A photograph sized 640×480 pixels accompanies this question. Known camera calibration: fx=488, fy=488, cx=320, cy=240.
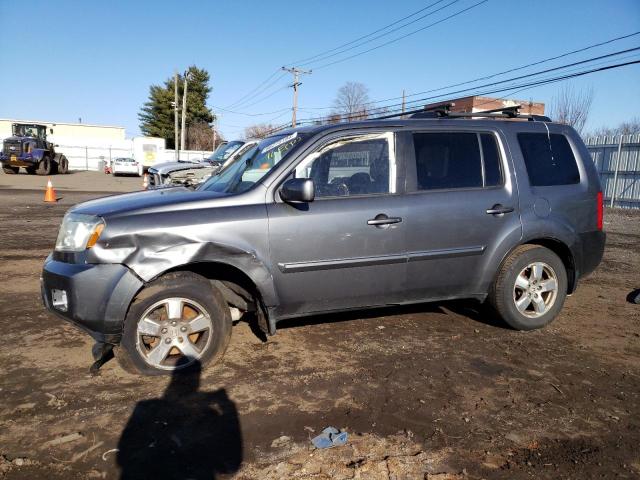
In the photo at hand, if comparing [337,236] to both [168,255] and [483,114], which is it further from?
[483,114]

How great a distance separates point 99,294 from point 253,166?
1656mm

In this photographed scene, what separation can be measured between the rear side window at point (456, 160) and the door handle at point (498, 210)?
22 cm

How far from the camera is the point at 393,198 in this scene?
4090 millimetres

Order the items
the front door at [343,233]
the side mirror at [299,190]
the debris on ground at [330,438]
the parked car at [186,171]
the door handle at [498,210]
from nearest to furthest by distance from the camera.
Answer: the debris on ground at [330,438], the side mirror at [299,190], the front door at [343,233], the door handle at [498,210], the parked car at [186,171]

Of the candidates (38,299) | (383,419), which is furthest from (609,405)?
(38,299)

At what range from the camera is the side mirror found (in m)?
3.62

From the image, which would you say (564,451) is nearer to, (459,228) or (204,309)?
(459,228)

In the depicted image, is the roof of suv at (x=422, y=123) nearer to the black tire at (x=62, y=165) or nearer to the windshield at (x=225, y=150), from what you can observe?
the windshield at (x=225, y=150)

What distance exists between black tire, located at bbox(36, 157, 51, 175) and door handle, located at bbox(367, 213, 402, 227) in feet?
109

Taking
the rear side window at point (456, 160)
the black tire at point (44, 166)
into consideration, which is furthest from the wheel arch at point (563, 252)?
the black tire at point (44, 166)

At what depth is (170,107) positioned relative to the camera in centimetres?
6969

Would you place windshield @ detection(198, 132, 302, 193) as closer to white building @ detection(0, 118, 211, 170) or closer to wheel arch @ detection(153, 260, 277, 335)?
wheel arch @ detection(153, 260, 277, 335)

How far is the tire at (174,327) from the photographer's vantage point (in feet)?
11.6

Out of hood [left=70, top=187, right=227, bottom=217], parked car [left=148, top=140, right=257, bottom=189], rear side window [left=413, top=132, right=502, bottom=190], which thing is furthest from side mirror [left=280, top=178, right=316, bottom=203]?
parked car [left=148, top=140, right=257, bottom=189]
